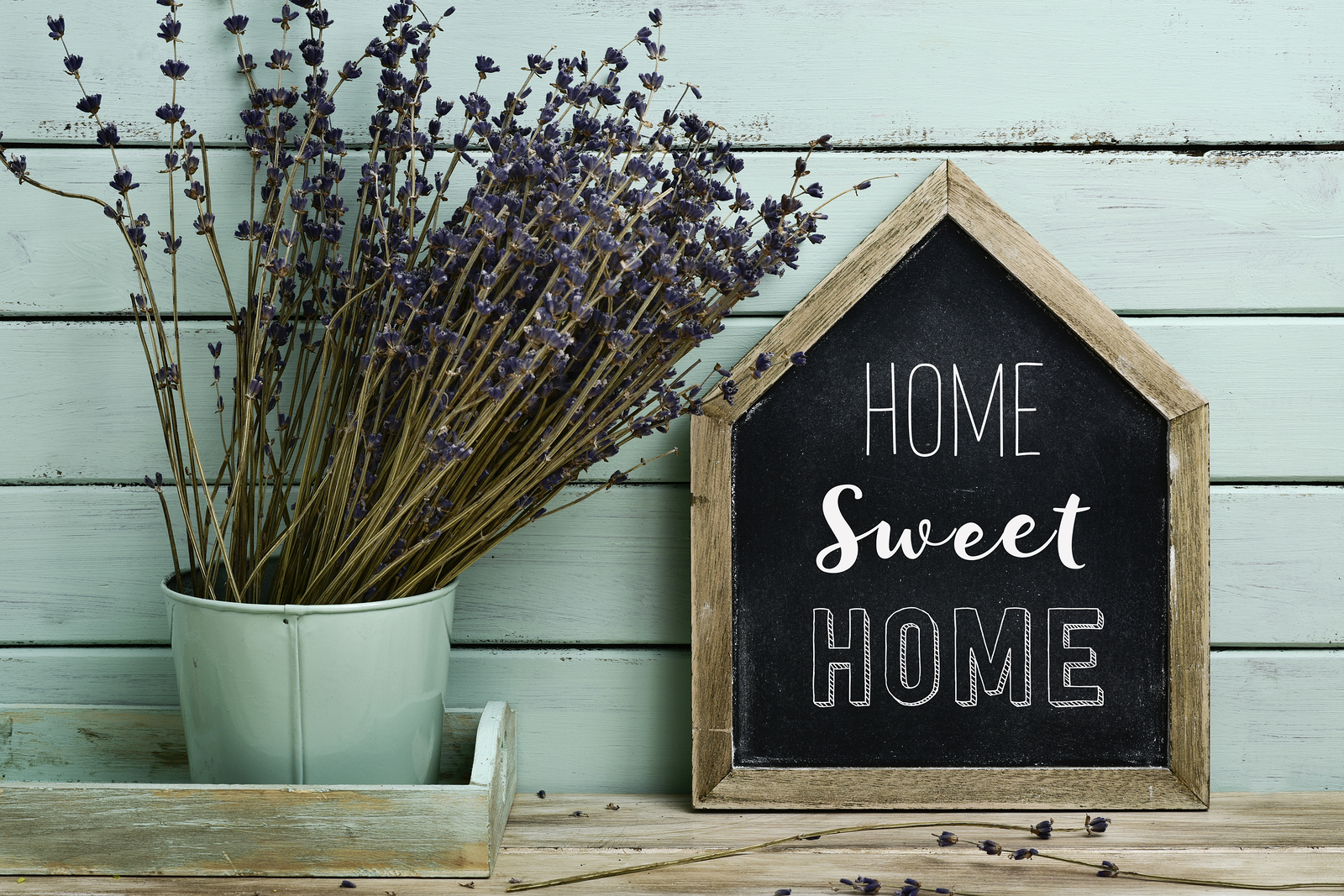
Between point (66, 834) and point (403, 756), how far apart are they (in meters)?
0.27

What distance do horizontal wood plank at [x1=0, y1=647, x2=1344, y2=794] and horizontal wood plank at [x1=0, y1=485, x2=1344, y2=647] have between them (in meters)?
0.03

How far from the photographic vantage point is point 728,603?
2.97ft

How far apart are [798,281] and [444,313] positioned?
0.39 meters

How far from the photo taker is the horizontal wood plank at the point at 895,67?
0.94 meters

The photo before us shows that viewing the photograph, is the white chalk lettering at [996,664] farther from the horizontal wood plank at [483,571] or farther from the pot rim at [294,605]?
the pot rim at [294,605]

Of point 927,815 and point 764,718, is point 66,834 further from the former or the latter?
point 927,815

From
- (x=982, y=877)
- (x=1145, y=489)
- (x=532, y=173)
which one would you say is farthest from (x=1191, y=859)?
(x=532, y=173)

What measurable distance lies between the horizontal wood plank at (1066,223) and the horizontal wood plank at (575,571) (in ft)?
0.68

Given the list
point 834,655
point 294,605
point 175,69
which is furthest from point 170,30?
point 834,655

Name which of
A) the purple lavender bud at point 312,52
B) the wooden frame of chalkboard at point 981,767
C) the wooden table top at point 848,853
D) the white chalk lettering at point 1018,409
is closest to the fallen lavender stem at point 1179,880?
the wooden table top at point 848,853

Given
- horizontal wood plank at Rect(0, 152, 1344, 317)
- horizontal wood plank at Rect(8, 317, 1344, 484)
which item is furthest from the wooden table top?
horizontal wood plank at Rect(0, 152, 1344, 317)

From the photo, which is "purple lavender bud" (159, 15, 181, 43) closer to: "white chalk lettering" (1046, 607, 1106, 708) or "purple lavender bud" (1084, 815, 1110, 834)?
"white chalk lettering" (1046, 607, 1106, 708)

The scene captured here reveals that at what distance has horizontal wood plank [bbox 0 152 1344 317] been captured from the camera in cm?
94

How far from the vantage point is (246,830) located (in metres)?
0.75
